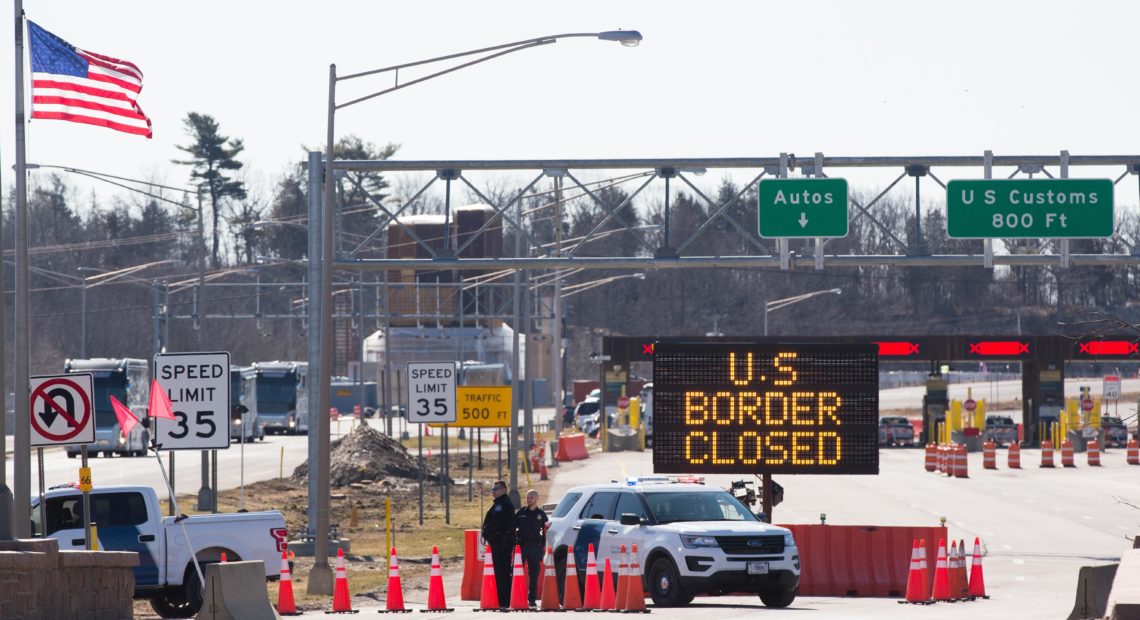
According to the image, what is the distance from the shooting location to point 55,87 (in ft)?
68.4

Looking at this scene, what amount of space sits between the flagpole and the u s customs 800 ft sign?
7.89m

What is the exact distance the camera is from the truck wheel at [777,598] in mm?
19844

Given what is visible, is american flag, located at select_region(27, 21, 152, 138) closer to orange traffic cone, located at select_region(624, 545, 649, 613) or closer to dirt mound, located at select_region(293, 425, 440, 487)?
orange traffic cone, located at select_region(624, 545, 649, 613)

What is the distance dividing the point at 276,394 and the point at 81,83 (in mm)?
63762

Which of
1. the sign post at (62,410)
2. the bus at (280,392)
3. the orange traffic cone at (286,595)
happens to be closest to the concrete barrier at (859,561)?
the orange traffic cone at (286,595)

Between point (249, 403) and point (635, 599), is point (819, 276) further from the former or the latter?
point (635, 599)

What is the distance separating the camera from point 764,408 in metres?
22.4

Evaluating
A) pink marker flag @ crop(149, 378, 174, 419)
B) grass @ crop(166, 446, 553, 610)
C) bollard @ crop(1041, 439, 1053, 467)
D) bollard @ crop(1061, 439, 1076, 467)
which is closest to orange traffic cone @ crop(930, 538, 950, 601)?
grass @ crop(166, 446, 553, 610)

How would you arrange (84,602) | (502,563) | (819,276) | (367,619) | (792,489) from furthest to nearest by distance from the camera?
(819,276) → (792,489) → (502,563) → (367,619) → (84,602)

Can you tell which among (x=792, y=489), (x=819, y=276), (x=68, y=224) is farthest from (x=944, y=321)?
(x=792, y=489)

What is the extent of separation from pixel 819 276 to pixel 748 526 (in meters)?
130

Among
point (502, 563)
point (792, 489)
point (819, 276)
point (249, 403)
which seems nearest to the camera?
point (502, 563)

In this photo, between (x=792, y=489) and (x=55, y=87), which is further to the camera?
(x=792, y=489)

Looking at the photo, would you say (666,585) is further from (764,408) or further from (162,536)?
(162,536)
